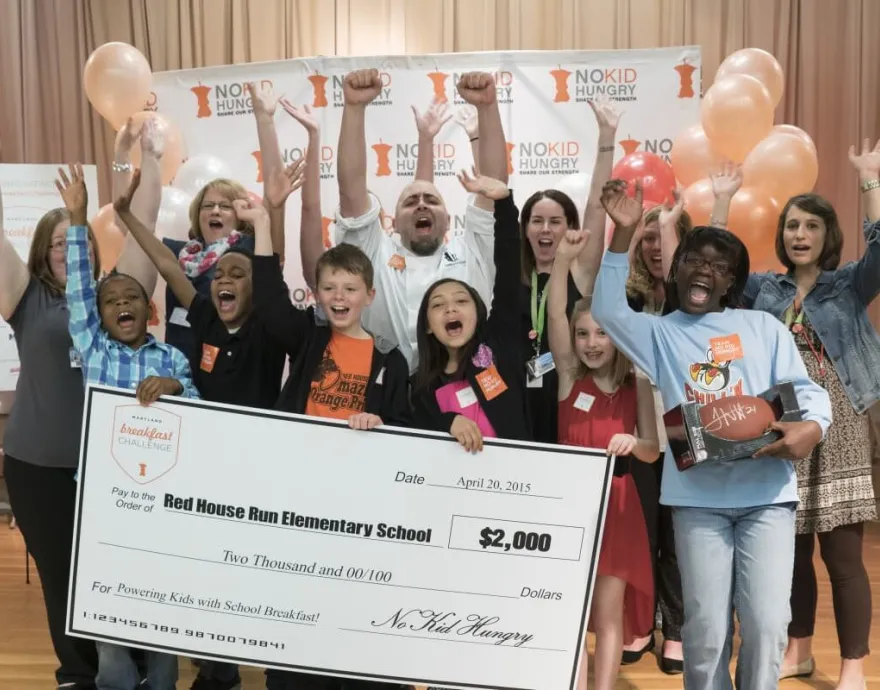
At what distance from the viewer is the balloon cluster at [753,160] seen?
4.39 metres

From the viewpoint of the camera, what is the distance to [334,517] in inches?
108

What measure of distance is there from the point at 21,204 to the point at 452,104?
298 centimetres

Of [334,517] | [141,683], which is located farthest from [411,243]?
[141,683]

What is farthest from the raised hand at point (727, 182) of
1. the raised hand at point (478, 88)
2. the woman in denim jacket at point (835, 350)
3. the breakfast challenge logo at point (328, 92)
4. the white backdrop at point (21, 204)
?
the white backdrop at point (21, 204)

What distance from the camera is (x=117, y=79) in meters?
5.24

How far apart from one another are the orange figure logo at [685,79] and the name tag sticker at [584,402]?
3444 millimetres

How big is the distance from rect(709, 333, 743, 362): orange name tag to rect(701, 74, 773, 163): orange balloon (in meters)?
2.43

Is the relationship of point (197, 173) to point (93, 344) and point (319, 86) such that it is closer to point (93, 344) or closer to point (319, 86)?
point (319, 86)

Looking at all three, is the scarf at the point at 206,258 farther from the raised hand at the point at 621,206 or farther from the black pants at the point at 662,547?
the black pants at the point at 662,547

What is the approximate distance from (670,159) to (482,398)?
3.29 meters

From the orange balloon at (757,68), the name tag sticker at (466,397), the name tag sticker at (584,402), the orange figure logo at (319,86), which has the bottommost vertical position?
the name tag sticker at (584,402)

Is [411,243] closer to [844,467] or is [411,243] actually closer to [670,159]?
[844,467]

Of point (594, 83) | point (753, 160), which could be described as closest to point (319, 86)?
point (594, 83)

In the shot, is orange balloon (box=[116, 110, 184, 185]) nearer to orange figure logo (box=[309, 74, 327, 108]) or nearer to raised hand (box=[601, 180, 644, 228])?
orange figure logo (box=[309, 74, 327, 108])
